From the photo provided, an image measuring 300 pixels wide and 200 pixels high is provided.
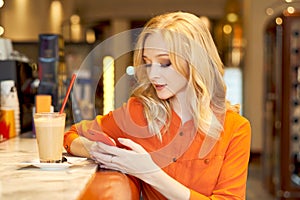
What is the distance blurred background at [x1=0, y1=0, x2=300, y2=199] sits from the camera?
2.66 metres

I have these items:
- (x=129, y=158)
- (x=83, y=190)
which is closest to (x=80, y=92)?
(x=129, y=158)

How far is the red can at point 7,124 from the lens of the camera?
2.26 meters

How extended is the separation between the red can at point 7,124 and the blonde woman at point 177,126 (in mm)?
483

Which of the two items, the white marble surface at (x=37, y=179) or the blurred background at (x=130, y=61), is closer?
the white marble surface at (x=37, y=179)

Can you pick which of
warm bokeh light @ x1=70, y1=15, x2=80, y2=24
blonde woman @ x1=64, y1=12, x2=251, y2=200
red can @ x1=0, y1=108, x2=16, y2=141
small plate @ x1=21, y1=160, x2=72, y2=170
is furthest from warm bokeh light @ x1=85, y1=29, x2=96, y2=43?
small plate @ x1=21, y1=160, x2=72, y2=170

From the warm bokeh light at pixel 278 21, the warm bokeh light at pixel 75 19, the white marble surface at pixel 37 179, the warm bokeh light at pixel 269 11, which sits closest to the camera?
the white marble surface at pixel 37 179

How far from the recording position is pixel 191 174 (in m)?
1.80

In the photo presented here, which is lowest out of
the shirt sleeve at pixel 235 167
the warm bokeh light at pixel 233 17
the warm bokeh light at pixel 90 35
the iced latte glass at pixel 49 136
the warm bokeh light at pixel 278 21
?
the shirt sleeve at pixel 235 167

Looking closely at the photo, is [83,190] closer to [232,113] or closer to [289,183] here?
[232,113]

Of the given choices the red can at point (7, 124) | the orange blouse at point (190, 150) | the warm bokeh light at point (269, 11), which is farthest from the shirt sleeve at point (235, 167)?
the warm bokeh light at point (269, 11)

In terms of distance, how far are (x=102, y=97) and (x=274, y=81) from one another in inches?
132

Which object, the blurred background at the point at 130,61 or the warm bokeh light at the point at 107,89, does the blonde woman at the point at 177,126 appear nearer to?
→ the blurred background at the point at 130,61

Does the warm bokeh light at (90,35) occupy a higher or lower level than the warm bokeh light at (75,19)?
lower

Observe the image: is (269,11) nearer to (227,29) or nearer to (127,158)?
(227,29)
